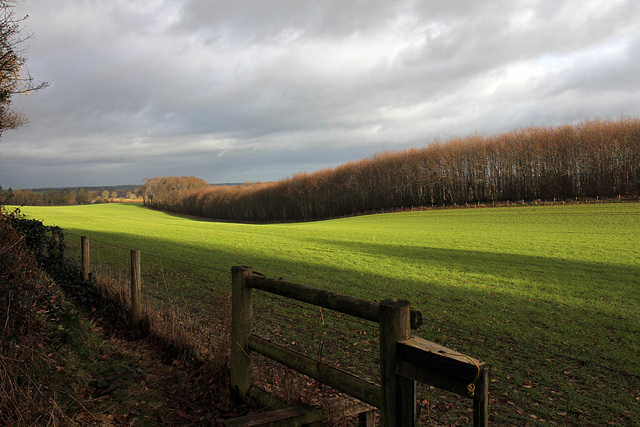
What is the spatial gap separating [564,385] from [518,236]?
21169 millimetres

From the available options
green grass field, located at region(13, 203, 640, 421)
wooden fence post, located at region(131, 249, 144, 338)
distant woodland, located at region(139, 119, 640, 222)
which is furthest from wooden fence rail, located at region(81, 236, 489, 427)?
distant woodland, located at region(139, 119, 640, 222)

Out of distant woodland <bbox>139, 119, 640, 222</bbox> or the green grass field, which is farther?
distant woodland <bbox>139, 119, 640, 222</bbox>

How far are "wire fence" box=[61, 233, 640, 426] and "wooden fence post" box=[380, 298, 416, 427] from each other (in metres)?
0.54

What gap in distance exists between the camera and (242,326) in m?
4.19

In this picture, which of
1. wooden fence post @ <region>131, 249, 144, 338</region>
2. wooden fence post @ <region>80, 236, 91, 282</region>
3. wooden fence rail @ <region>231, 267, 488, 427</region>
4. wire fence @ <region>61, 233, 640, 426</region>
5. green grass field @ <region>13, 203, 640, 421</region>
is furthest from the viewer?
wooden fence post @ <region>80, 236, 91, 282</region>

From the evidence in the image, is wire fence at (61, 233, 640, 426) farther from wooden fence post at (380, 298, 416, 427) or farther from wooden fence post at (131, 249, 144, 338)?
wooden fence post at (380, 298, 416, 427)

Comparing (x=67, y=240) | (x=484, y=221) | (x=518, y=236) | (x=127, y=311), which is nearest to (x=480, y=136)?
(x=484, y=221)

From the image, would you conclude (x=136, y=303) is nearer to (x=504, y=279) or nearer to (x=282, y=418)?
(x=282, y=418)

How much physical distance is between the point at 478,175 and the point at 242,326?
178 ft

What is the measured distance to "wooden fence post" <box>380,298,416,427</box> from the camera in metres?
2.46

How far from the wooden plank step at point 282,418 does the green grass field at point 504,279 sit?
72.8 inches

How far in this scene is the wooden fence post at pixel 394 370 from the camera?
2.46m

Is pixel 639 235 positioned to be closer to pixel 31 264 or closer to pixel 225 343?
pixel 225 343

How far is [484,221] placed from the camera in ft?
119
